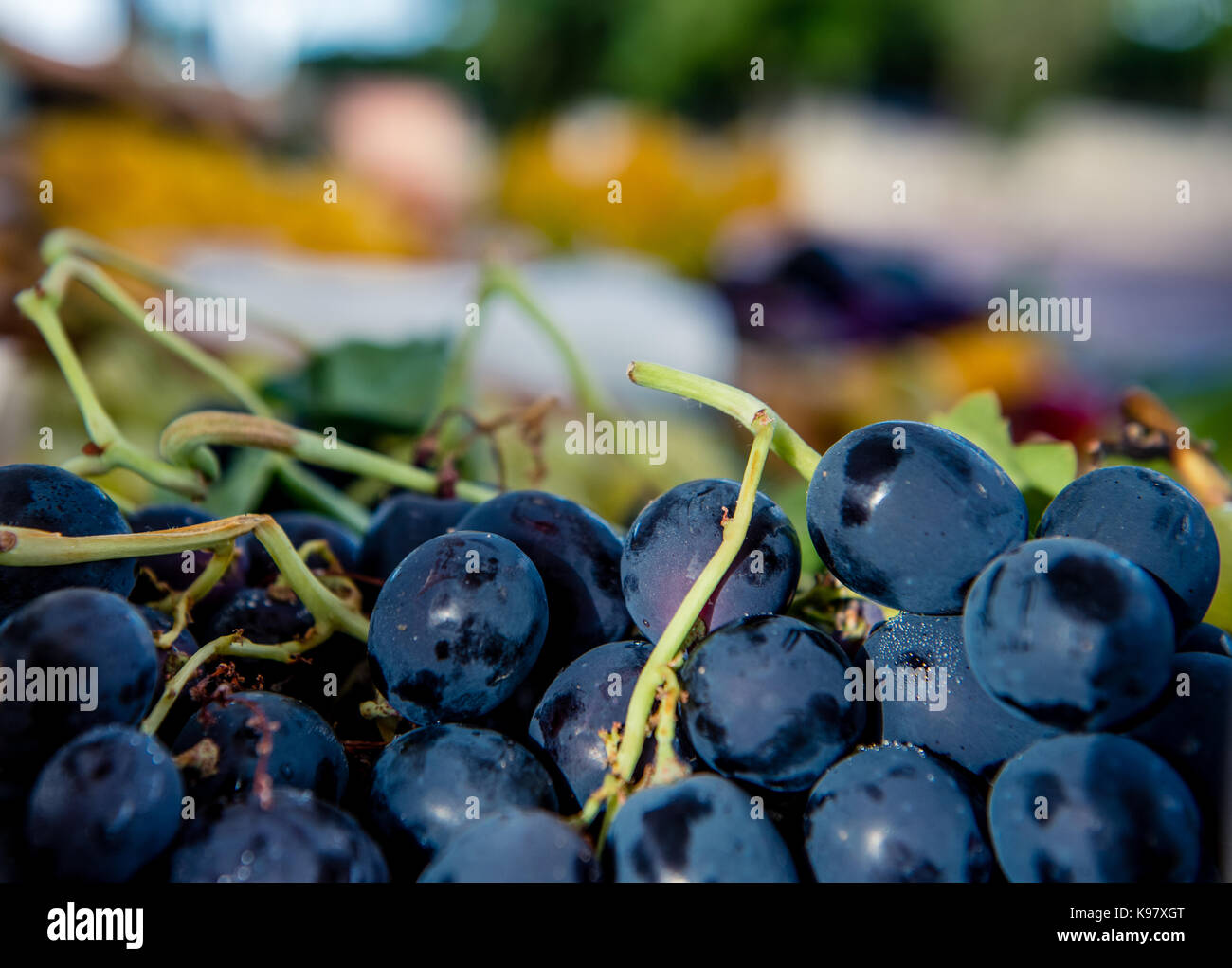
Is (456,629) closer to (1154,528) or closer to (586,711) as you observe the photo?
(586,711)

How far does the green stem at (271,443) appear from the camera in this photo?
50 cm

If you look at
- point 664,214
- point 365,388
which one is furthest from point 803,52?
point 365,388

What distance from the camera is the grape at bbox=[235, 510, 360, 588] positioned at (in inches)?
19.8

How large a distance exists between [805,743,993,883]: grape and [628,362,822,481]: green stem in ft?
0.43

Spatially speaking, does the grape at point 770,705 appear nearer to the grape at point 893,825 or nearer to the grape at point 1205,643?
the grape at point 893,825

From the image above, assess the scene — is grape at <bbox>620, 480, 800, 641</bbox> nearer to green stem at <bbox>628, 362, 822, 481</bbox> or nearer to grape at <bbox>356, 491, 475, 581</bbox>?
green stem at <bbox>628, 362, 822, 481</bbox>

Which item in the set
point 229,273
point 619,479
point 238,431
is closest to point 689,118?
point 229,273

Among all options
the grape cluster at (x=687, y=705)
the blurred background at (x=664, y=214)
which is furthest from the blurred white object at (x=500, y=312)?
the grape cluster at (x=687, y=705)

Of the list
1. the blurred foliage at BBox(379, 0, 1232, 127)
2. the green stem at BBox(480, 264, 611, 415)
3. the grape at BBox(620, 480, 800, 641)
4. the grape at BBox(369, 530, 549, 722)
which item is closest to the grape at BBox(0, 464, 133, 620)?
the grape at BBox(369, 530, 549, 722)

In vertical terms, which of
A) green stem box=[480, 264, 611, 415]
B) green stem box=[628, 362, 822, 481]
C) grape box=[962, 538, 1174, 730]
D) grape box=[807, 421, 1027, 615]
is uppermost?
green stem box=[480, 264, 611, 415]

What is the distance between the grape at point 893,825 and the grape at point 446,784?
0.11 meters

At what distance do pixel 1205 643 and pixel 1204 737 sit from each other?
0.23 feet

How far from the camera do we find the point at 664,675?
1.14ft
